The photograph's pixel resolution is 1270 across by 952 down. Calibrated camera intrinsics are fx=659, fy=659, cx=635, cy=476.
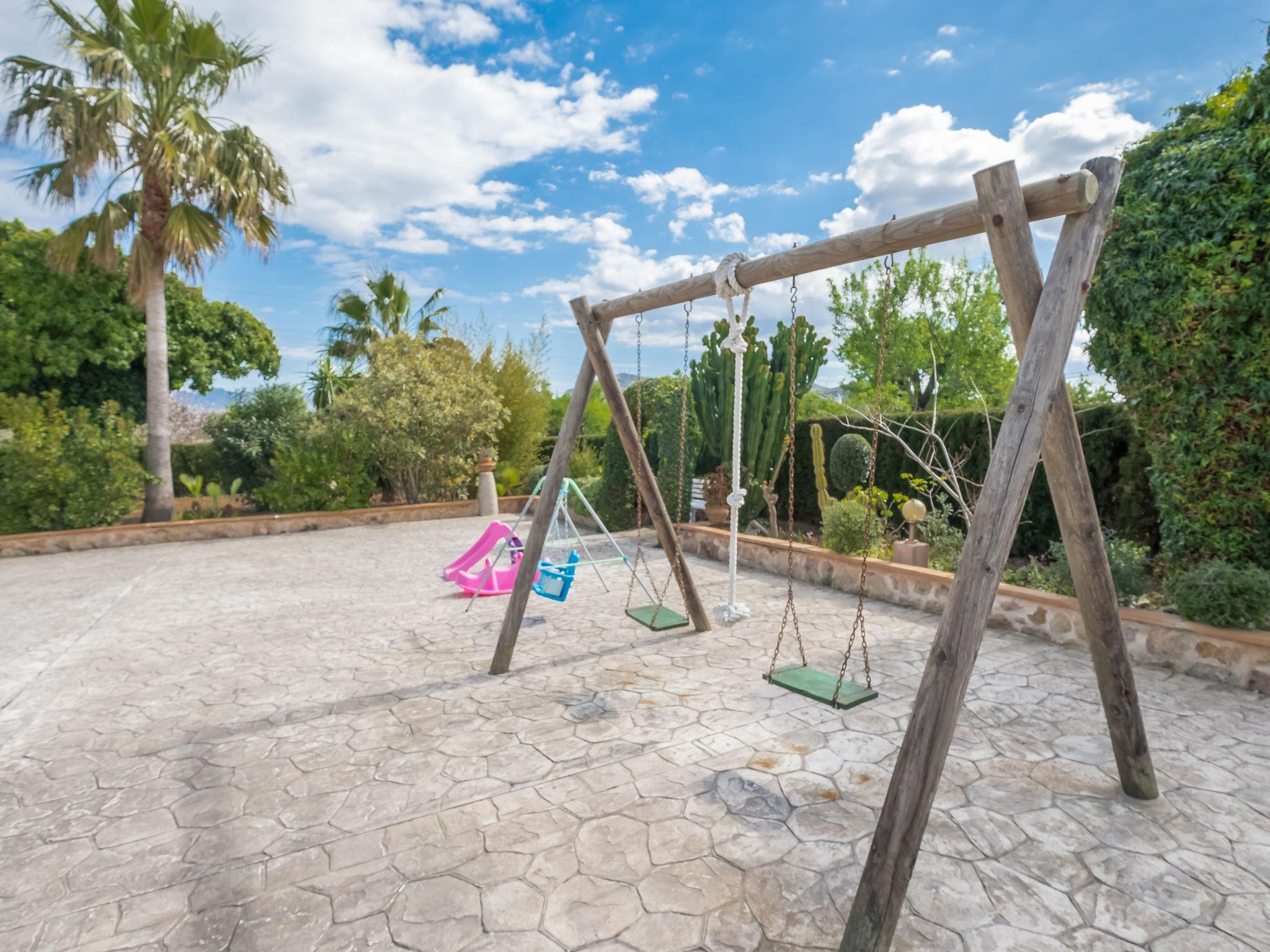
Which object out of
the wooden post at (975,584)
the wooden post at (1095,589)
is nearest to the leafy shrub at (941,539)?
the wooden post at (1095,589)

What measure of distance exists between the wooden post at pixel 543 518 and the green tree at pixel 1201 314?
3.70 m

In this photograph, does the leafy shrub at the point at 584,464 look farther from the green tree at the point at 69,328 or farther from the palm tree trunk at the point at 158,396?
the green tree at the point at 69,328

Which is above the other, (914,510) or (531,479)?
(531,479)

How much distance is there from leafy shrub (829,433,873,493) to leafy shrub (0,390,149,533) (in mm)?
10263

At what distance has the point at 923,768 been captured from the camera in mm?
1863

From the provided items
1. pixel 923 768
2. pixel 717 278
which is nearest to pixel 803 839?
pixel 923 768

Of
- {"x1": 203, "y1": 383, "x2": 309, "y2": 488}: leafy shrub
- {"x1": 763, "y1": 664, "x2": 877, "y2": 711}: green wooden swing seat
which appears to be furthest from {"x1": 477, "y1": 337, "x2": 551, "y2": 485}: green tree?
{"x1": 763, "y1": 664, "x2": 877, "y2": 711}: green wooden swing seat

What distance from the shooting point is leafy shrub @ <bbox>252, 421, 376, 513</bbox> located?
11.0 m

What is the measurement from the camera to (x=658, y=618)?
191 inches

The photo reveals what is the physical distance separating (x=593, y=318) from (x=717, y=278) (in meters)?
0.99

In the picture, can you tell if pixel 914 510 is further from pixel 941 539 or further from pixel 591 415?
pixel 591 415

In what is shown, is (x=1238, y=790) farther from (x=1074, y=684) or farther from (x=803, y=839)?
(x=803, y=839)

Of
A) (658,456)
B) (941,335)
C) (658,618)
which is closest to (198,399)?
(658,456)

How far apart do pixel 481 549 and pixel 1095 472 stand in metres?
5.81
